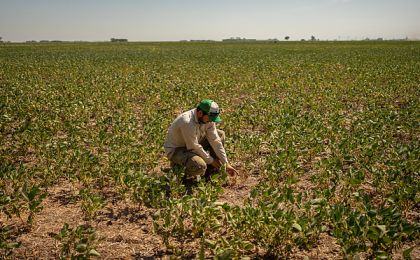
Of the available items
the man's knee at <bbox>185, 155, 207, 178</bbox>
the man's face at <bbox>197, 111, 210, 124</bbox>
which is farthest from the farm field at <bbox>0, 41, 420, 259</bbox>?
the man's face at <bbox>197, 111, 210, 124</bbox>

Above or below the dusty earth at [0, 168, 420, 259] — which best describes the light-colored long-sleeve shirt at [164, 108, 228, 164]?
above

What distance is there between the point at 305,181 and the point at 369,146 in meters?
1.74

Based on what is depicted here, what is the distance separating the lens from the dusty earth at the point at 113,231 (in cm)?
387

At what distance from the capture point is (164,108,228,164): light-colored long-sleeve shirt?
17.3 feet

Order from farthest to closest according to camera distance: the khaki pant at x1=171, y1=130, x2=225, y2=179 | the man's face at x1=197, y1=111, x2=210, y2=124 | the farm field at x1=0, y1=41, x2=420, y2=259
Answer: the khaki pant at x1=171, y1=130, x2=225, y2=179 < the man's face at x1=197, y1=111, x2=210, y2=124 < the farm field at x1=0, y1=41, x2=420, y2=259

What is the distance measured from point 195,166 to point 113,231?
1.59m

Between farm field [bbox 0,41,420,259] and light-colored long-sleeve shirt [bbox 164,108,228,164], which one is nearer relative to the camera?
farm field [bbox 0,41,420,259]

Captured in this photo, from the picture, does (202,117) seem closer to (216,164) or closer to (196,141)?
(196,141)

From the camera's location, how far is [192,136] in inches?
208

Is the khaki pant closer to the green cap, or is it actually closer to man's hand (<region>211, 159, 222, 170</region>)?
man's hand (<region>211, 159, 222, 170</region>)

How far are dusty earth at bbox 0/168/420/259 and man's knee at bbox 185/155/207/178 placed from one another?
1.76 feet

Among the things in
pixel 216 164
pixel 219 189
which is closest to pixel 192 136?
pixel 216 164

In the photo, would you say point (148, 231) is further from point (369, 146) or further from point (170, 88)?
point (170, 88)

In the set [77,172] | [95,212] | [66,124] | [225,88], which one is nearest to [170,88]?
[225,88]
